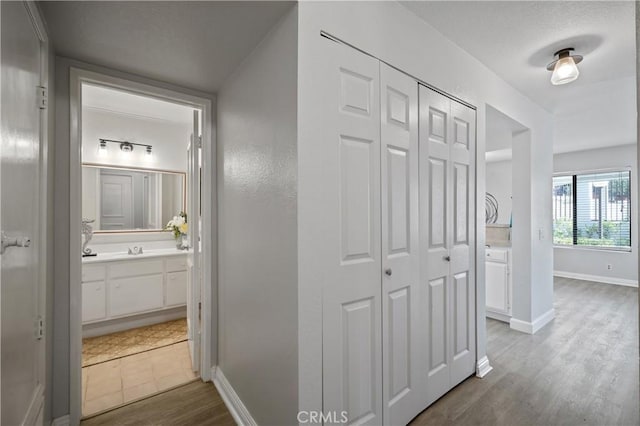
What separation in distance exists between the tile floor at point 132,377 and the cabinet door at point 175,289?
75 cm

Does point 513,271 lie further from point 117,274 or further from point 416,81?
point 117,274

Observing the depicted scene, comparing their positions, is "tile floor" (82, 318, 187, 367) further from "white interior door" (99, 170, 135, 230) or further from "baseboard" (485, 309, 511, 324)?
"baseboard" (485, 309, 511, 324)

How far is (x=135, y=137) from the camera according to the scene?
11.9 ft

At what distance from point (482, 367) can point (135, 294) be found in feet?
11.5

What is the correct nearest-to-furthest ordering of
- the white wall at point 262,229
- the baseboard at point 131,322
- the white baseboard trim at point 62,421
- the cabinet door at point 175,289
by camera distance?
1. the white wall at point 262,229
2. the white baseboard trim at point 62,421
3. the baseboard at point 131,322
4. the cabinet door at point 175,289

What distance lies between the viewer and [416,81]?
1763 millimetres

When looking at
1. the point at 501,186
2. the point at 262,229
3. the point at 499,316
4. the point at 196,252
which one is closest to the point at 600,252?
the point at 501,186

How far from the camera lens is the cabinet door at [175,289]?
344 centimetres

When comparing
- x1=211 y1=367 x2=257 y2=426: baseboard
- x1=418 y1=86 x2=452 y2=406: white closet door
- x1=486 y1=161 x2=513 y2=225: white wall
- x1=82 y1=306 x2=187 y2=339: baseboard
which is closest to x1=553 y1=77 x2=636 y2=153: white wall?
x1=486 y1=161 x2=513 y2=225: white wall

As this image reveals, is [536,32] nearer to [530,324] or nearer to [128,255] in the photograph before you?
[530,324]

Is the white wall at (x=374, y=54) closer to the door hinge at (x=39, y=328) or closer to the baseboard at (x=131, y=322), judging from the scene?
the door hinge at (x=39, y=328)

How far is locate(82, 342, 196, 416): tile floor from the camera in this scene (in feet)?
6.70

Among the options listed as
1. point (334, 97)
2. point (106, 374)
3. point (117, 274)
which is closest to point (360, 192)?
point (334, 97)

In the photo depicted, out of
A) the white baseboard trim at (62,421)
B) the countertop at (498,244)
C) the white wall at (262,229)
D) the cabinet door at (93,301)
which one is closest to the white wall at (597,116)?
the countertop at (498,244)
